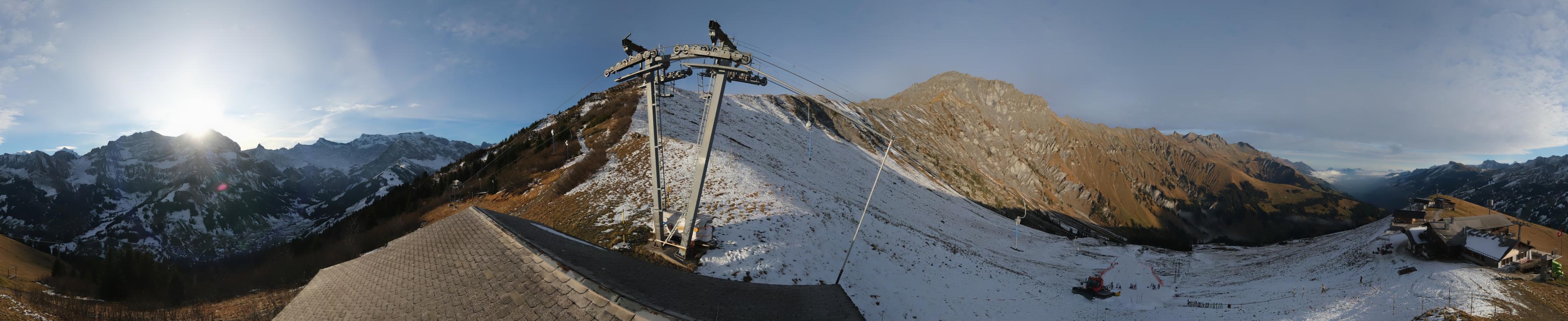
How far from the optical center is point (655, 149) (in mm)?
15711

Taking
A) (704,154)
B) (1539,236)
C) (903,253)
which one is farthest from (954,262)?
(1539,236)

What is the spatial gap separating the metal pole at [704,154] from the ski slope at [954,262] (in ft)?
4.23

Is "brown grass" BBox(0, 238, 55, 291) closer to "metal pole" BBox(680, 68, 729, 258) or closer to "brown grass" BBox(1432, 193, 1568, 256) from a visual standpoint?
"metal pole" BBox(680, 68, 729, 258)

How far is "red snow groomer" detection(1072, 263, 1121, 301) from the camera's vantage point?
29016 millimetres

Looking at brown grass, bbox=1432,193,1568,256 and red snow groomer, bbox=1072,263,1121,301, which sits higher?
brown grass, bbox=1432,193,1568,256

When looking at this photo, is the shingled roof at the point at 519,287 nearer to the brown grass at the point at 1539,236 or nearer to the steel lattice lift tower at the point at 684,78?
the steel lattice lift tower at the point at 684,78

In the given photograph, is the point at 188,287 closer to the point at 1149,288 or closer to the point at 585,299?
the point at 585,299

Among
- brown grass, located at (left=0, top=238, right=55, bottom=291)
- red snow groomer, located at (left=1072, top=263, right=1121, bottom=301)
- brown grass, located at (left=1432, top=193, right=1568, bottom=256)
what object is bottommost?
brown grass, located at (left=0, top=238, right=55, bottom=291)

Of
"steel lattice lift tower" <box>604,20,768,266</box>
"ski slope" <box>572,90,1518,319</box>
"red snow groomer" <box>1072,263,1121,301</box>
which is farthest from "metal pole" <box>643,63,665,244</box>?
"red snow groomer" <box>1072,263,1121,301</box>

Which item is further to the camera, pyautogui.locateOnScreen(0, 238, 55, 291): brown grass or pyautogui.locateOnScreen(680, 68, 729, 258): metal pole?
pyautogui.locateOnScreen(0, 238, 55, 291): brown grass

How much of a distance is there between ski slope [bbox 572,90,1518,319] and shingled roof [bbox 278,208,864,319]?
3771 millimetres

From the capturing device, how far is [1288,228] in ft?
563

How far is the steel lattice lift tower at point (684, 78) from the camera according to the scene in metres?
13.4

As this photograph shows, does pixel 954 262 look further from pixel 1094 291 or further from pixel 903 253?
pixel 1094 291
